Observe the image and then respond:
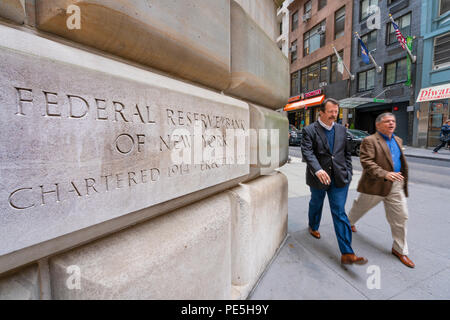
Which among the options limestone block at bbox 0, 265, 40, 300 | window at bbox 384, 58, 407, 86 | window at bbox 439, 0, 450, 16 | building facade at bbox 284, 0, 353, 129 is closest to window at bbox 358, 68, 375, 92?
building facade at bbox 284, 0, 353, 129

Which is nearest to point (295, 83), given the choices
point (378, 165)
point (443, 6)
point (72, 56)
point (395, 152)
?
point (443, 6)

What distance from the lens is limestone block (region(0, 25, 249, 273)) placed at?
751 millimetres

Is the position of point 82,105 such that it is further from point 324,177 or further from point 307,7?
point 307,7

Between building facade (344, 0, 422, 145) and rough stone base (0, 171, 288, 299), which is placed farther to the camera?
building facade (344, 0, 422, 145)

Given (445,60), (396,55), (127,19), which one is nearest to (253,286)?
(127,19)

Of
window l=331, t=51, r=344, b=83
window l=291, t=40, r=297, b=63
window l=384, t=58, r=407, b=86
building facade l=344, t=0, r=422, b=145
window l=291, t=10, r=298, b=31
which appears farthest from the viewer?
window l=291, t=40, r=297, b=63

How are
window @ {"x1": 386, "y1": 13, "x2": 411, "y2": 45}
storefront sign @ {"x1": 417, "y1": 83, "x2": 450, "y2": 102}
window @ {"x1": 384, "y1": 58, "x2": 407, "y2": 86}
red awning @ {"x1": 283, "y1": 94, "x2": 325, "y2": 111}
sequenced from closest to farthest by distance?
storefront sign @ {"x1": 417, "y1": 83, "x2": 450, "y2": 102}, window @ {"x1": 386, "y1": 13, "x2": 411, "y2": 45}, window @ {"x1": 384, "y1": 58, "x2": 407, "y2": 86}, red awning @ {"x1": 283, "y1": 94, "x2": 325, "y2": 111}

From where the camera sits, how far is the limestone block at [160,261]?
97 centimetres

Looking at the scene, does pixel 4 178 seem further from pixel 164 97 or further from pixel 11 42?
pixel 164 97

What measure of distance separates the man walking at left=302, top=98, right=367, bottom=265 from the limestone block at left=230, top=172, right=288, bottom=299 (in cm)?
53

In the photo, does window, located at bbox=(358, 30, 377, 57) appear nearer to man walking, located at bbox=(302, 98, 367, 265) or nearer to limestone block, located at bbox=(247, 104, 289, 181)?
man walking, located at bbox=(302, 98, 367, 265)

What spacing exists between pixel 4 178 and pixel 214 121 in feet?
3.77

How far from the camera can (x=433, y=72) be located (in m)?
14.8

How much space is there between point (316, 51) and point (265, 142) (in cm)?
2746
